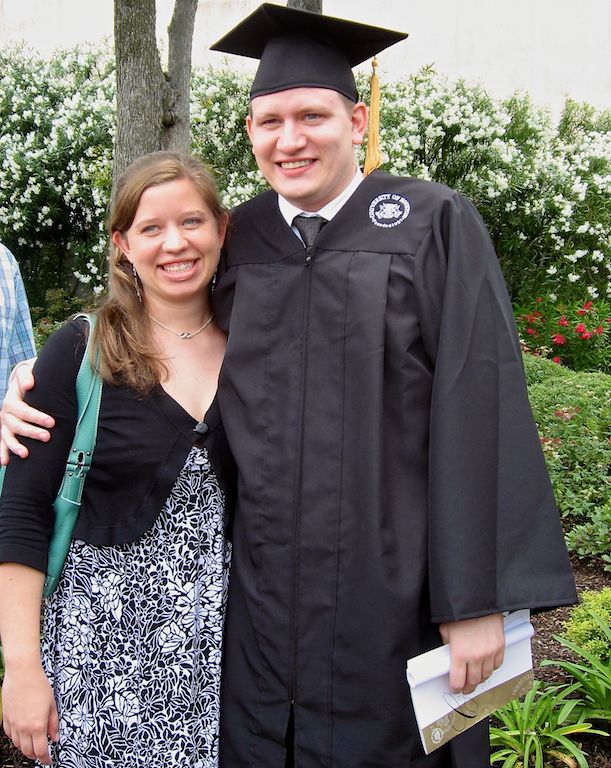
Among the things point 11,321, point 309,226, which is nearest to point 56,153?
point 11,321

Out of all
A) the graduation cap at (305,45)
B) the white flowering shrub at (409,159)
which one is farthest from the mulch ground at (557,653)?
the white flowering shrub at (409,159)

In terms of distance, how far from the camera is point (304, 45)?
2014 mm

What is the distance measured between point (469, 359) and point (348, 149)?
618 millimetres

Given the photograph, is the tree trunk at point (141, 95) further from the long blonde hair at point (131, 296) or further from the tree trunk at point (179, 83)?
the long blonde hair at point (131, 296)

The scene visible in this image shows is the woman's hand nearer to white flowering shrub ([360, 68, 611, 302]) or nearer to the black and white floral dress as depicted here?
the black and white floral dress

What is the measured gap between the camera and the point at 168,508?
1935 mm

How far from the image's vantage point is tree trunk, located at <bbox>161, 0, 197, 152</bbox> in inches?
196

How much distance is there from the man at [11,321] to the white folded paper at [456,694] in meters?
1.80

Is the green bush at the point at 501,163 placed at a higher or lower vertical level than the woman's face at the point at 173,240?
higher

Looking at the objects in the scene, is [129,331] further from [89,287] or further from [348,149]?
[89,287]

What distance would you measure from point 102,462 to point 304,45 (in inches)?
45.1

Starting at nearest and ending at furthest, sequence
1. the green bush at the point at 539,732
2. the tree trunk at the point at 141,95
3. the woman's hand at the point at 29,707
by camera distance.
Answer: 1. the woman's hand at the point at 29,707
2. the green bush at the point at 539,732
3. the tree trunk at the point at 141,95

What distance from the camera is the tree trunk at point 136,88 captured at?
4617 millimetres

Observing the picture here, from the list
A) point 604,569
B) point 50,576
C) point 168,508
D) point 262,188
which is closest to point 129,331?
point 168,508
